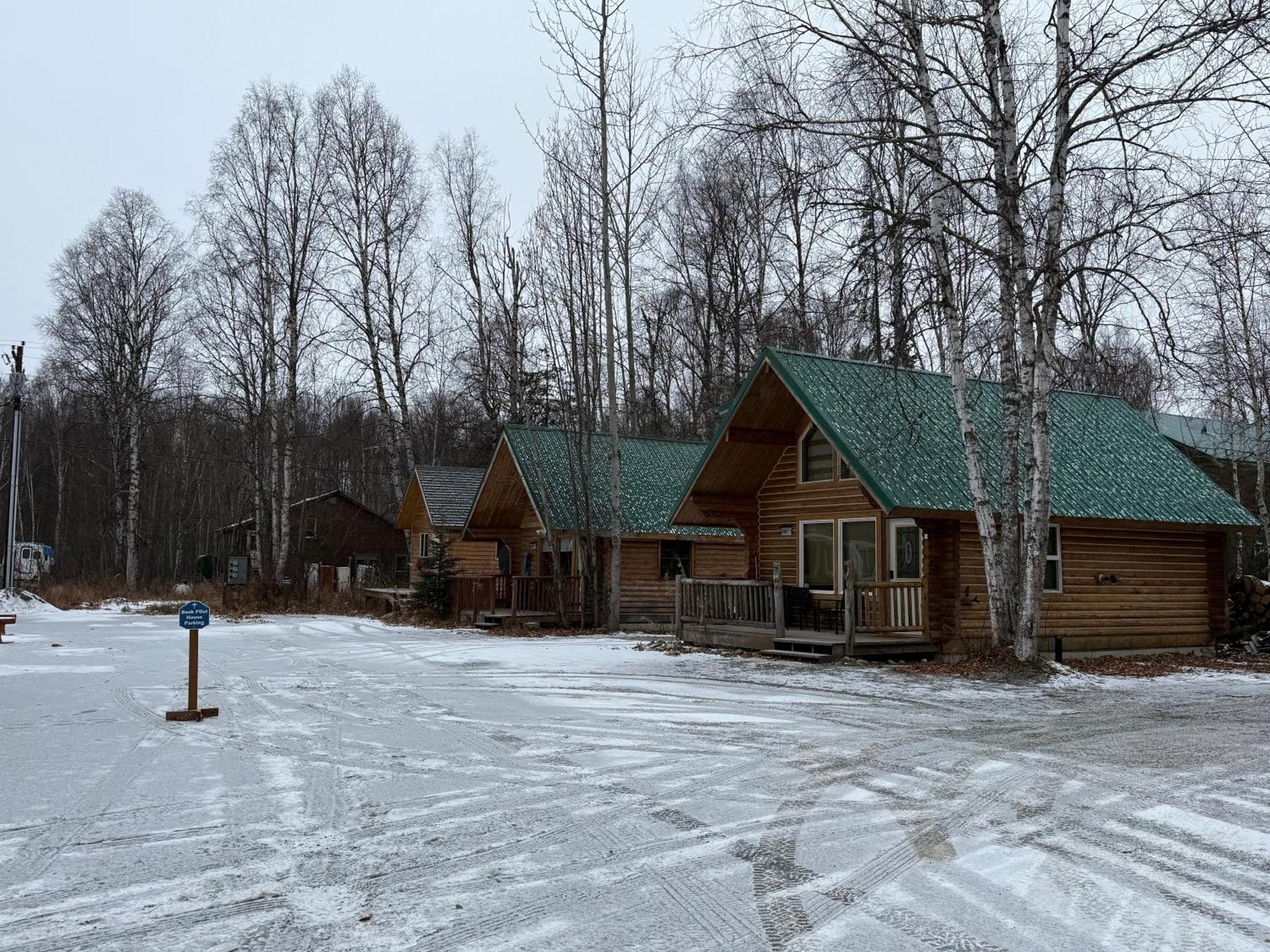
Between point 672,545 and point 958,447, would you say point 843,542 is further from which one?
point 672,545

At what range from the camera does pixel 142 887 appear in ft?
16.4

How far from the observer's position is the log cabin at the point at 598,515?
83.4 ft

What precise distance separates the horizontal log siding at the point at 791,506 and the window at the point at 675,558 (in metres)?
6.27

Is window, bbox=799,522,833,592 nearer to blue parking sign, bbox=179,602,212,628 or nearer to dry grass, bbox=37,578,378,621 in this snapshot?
blue parking sign, bbox=179,602,212,628

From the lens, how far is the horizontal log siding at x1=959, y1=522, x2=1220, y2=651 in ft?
57.0

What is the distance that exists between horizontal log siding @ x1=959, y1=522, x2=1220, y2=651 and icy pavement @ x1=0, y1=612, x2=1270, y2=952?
481 centimetres

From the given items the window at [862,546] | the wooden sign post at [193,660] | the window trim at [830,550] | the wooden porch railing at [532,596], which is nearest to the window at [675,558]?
the wooden porch railing at [532,596]

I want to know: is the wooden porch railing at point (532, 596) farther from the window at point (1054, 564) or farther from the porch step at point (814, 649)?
the window at point (1054, 564)

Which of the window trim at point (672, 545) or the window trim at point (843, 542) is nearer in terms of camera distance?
the window trim at point (843, 542)

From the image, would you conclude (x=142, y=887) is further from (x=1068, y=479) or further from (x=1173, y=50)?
(x=1068, y=479)

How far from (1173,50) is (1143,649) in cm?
1083

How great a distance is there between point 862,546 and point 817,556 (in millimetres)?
1332

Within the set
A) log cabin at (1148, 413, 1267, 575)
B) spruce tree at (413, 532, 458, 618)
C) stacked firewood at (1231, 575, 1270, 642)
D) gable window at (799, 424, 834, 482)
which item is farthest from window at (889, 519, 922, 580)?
spruce tree at (413, 532, 458, 618)

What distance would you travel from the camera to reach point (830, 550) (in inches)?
762
